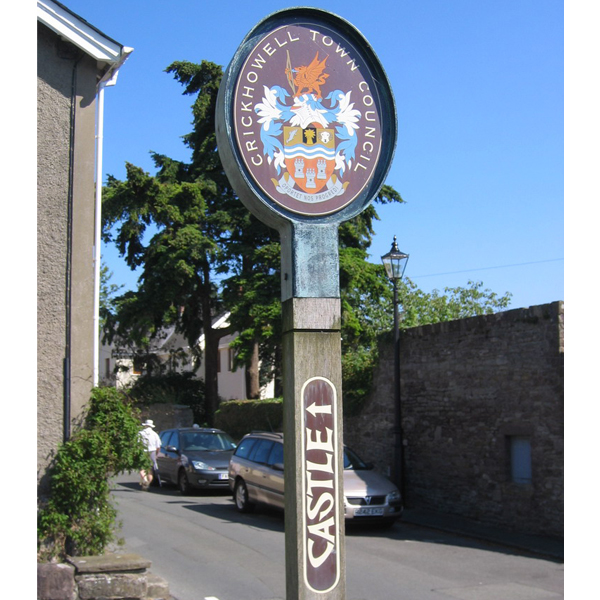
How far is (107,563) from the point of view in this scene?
7387 millimetres

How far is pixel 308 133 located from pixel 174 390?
3453 centimetres

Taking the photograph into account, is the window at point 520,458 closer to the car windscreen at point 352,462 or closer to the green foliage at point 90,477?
the car windscreen at point 352,462

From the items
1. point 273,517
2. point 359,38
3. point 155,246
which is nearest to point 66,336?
point 359,38

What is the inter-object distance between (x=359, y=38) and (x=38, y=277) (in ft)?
14.5

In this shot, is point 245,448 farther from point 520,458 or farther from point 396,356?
point 520,458

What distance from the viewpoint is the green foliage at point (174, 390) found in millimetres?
37188

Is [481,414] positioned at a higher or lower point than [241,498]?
higher

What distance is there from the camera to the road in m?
9.67

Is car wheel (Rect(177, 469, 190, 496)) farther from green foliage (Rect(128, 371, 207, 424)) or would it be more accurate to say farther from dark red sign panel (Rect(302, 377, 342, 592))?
green foliage (Rect(128, 371, 207, 424))

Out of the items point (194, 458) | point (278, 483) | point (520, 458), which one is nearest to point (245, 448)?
point (278, 483)

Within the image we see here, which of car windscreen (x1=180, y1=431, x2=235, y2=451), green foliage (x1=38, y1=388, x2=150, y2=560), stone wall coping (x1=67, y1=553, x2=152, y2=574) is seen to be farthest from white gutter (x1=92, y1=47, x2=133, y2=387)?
car windscreen (x1=180, y1=431, x2=235, y2=451)

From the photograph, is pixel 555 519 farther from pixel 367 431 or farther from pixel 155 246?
pixel 155 246

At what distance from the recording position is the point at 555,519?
13469 millimetres

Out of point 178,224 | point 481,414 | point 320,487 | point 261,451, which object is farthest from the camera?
point 178,224
